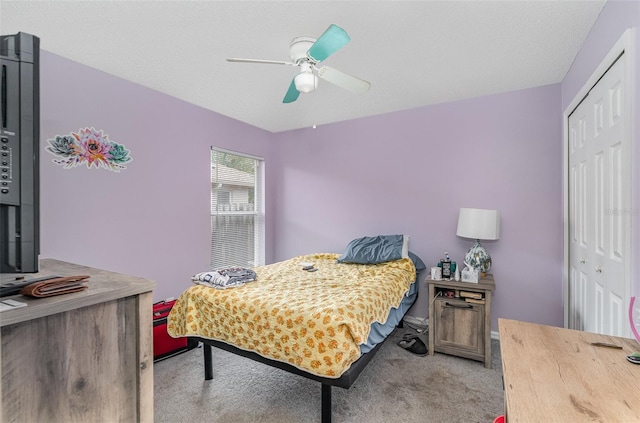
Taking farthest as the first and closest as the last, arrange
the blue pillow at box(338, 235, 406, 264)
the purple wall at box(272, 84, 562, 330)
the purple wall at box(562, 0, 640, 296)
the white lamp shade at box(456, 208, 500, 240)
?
the blue pillow at box(338, 235, 406, 264), the purple wall at box(272, 84, 562, 330), the white lamp shade at box(456, 208, 500, 240), the purple wall at box(562, 0, 640, 296)

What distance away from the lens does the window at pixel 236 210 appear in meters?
3.54

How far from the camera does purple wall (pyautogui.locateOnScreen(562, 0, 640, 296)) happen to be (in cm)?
134

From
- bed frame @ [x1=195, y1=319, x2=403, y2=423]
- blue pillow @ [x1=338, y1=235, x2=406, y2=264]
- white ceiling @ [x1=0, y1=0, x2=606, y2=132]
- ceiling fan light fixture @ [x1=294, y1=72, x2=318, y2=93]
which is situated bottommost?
bed frame @ [x1=195, y1=319, x2=403, y2=423]

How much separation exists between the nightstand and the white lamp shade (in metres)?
0.40

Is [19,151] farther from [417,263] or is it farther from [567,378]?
[417,263]

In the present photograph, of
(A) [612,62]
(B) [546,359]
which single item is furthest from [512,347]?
(A) [612,62]

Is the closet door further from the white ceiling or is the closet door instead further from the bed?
the bed

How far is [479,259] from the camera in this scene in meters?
2.72

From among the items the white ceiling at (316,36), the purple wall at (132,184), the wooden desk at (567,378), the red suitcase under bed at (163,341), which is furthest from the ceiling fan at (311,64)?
the red suitcase under bed at (163,341)

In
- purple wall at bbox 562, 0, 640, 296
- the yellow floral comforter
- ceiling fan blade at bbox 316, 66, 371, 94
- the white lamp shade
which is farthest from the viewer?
the white lamp shade

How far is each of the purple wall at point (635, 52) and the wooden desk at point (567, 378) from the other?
1.70 ft

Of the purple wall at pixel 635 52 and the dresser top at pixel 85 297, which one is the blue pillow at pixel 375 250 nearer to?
the purple wall at pixel 635 52

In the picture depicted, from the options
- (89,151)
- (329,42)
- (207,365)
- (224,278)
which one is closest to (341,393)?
(207,365)

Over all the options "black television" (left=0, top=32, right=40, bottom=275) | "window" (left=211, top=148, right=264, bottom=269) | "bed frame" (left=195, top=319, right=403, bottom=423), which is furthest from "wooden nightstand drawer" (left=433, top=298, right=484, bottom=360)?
"black television" (left=0, top=32, right=40, bottom=275)
